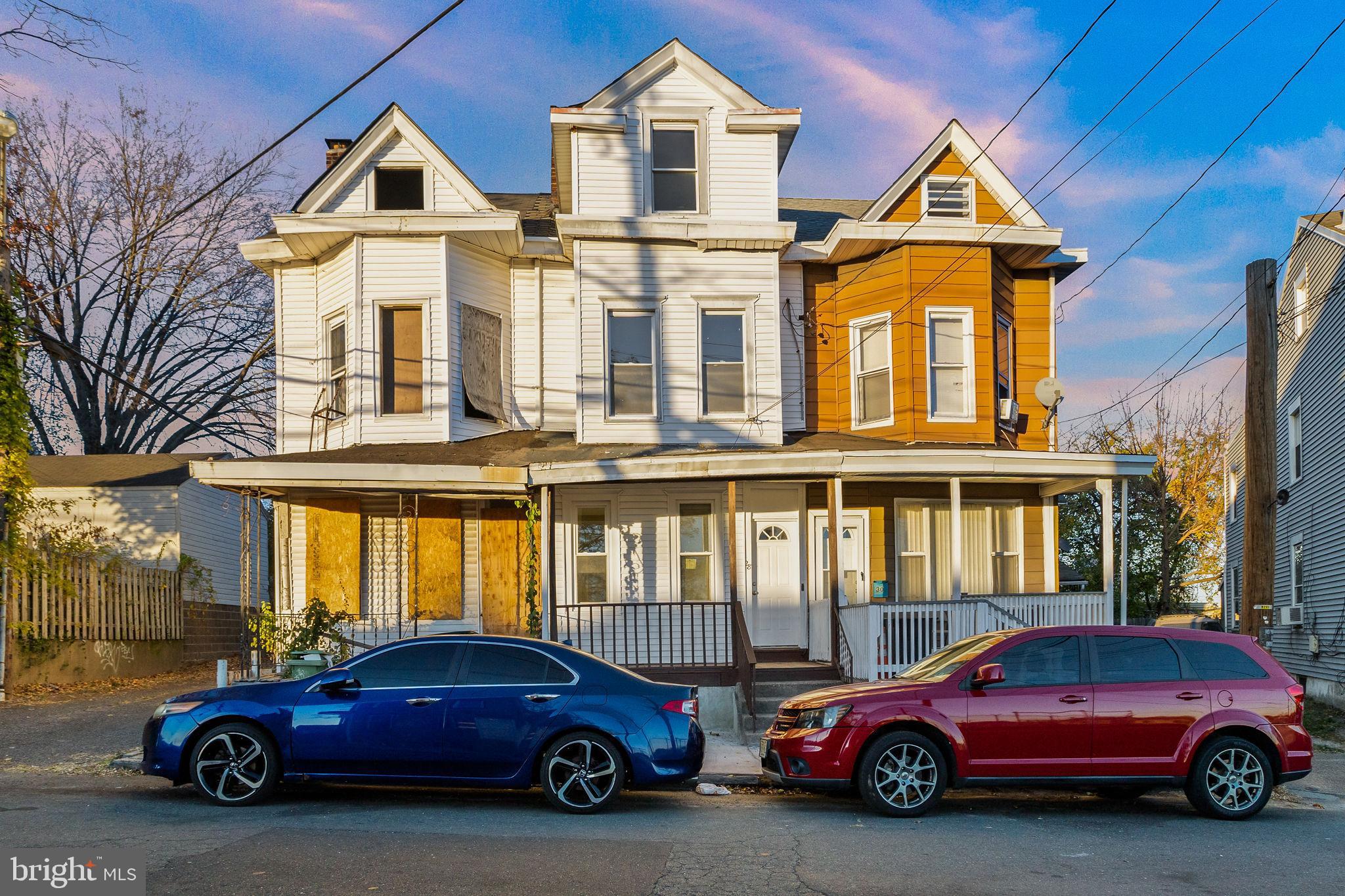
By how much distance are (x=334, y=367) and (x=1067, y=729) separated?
12.2m

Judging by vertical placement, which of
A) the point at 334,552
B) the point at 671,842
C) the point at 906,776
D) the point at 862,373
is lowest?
the point at 671,842

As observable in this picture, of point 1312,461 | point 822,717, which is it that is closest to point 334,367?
point 822,717

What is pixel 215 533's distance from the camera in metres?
25.5

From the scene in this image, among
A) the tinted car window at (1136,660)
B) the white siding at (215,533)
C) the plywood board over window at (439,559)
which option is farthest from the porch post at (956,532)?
the white siding at (215,533)

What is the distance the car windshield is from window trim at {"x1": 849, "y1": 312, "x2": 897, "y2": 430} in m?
7.17

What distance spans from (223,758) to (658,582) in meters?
8.73

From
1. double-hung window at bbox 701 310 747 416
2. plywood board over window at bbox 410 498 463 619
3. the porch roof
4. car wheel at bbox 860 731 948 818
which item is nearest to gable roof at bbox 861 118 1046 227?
double-hung window at bbox 701 310 747 416

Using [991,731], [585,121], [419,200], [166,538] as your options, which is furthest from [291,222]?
[991,731]

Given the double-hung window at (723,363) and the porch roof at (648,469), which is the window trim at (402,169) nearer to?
the porch roof at (648,469)

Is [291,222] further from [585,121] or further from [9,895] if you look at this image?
[9,895]

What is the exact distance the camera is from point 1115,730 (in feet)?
31.6

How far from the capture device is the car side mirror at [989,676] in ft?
31.4

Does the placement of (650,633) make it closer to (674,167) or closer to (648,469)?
(648,469)

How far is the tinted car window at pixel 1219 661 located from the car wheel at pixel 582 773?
186 inches
